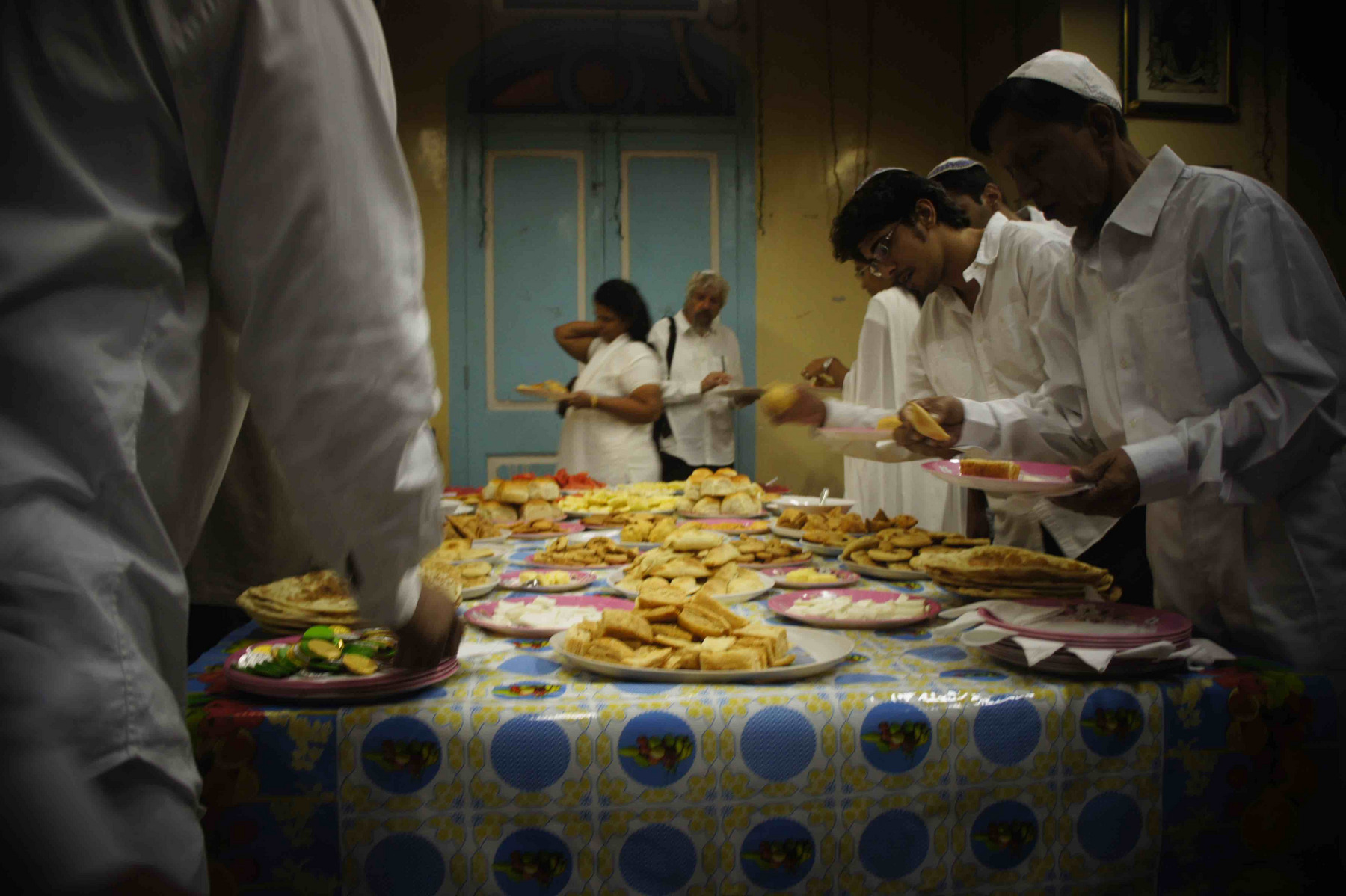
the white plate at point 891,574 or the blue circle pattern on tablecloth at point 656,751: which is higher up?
the white plate at point 891,574

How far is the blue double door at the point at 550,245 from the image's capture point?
664 centimetres

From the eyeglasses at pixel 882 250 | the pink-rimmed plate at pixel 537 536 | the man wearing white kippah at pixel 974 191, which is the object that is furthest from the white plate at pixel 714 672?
the man wearing white kippah at pixel 974 191

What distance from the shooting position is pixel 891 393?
4.26 m

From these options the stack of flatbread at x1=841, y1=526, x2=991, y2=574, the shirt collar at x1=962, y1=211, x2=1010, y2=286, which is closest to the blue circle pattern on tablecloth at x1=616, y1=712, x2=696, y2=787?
the stack of flatbread at x1=841, y1=526, x2=991, y2=574

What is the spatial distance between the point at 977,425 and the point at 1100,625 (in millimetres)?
762

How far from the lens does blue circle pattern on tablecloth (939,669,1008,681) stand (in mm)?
1265

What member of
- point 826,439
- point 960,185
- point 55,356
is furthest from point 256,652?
point 960,185

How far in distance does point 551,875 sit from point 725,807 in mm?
239

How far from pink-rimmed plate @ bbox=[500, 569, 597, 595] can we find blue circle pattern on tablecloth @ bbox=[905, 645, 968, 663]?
2.73ft

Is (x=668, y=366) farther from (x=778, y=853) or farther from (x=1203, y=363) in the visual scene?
(x=778, y=853)

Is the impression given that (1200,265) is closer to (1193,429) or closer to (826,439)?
(1193,429)

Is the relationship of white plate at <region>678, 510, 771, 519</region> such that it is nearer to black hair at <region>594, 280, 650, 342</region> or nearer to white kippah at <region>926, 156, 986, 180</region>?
white kippah at <region>926, 156, 986, 180</region>

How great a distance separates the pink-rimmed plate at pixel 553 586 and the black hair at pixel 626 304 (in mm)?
2987

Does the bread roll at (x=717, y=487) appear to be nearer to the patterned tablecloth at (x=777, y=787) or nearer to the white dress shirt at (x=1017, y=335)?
the white dress shirt at (x=1017, y=335)
